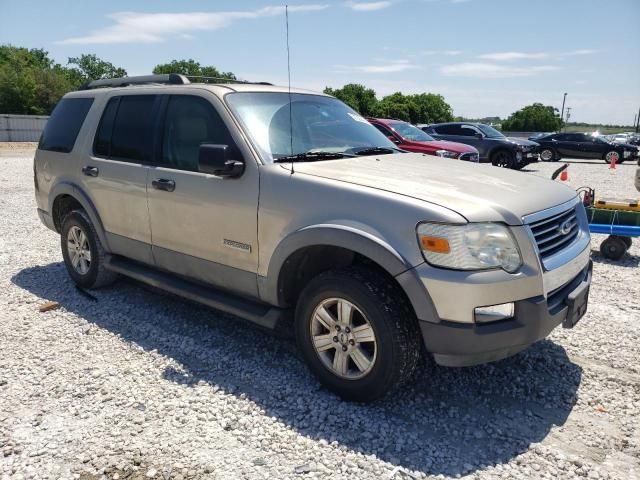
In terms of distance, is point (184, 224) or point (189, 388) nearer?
point (189, 388)

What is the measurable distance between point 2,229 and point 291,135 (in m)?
6.56

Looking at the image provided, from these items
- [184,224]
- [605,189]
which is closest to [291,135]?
[184,224]

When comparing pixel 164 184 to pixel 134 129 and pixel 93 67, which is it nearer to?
pixel 134 129

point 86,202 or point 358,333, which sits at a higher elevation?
point 86,202

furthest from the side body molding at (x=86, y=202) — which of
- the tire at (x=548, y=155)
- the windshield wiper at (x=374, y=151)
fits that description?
the tire at (x=548, y=155)

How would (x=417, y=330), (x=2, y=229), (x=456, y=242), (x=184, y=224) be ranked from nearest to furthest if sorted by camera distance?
(x=456, y=242), (x=417, y=330), (x=184, y=224), (x=2, y=229)

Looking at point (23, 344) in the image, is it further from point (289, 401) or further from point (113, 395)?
point (289, 401)

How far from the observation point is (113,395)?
3404 millimetres

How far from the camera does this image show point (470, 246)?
9.11 feet

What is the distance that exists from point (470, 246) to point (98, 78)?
229ft

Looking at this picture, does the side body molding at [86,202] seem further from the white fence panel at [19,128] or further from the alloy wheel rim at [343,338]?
the white fence panel at [19,128]

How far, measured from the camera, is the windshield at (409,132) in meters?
13.2

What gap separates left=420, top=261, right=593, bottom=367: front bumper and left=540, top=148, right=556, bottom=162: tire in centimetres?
2503

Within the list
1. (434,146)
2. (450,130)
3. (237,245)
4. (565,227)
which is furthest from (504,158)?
(237,245)
